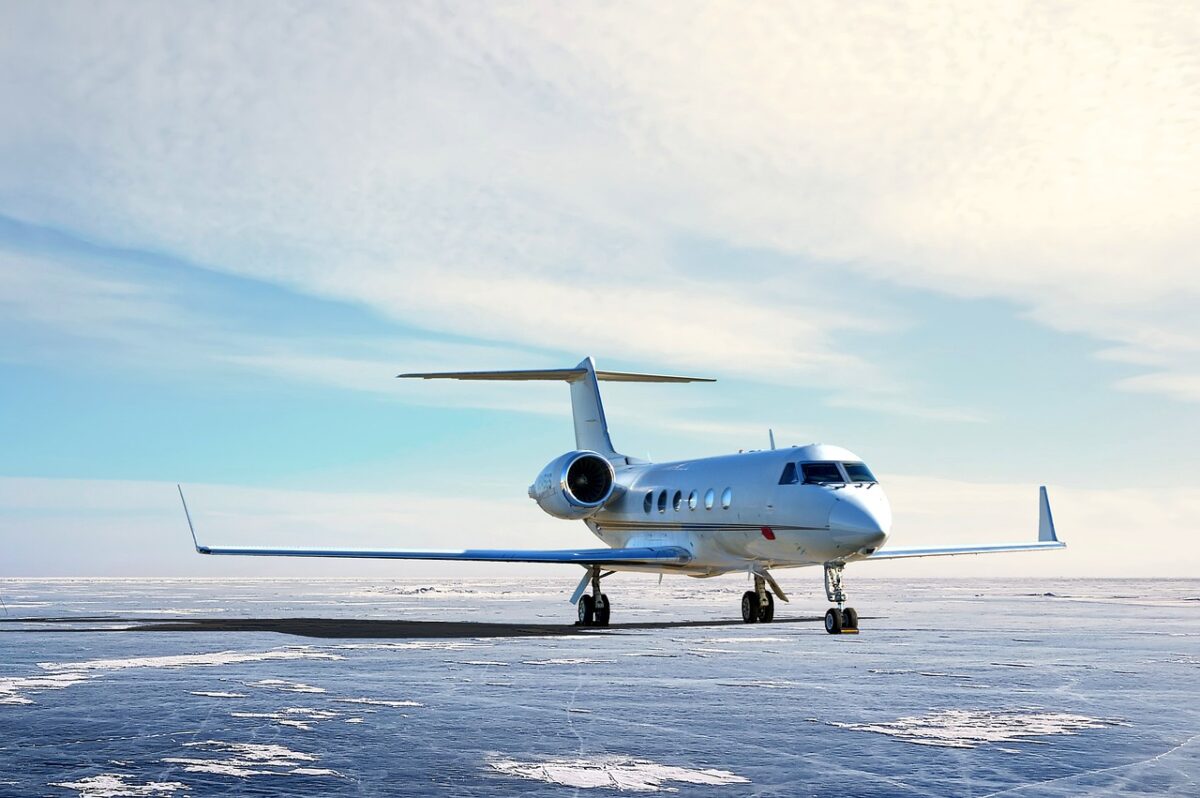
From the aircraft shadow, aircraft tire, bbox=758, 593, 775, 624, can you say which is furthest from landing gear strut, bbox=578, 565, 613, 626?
aircraft tire, bbox=758, 593, 775, 624

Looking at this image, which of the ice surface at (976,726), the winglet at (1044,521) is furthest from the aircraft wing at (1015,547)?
the ice surface at (976,726)

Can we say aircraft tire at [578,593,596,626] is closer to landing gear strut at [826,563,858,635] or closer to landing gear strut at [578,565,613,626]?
landing gear strut at [578,565,613,626]

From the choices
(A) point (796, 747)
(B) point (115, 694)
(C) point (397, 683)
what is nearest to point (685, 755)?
(A) point (796, 747)

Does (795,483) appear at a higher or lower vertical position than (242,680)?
higher

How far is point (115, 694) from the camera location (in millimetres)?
11609

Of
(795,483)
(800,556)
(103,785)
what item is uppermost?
(795,483)

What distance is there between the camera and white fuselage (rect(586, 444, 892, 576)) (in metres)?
21.0

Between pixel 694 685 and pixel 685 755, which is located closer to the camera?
pixel 685 755

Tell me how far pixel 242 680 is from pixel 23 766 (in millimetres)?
5432

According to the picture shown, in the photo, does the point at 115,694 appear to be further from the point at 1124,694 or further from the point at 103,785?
the point at 1124,694

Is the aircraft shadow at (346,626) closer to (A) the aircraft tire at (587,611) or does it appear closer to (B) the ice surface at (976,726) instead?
(A) the aircraft tire at (587,611)

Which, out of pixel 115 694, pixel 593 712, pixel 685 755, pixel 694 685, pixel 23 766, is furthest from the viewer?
pixel 694 685

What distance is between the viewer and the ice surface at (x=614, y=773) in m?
7.13

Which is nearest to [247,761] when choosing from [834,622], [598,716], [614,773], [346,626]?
[614,773]
